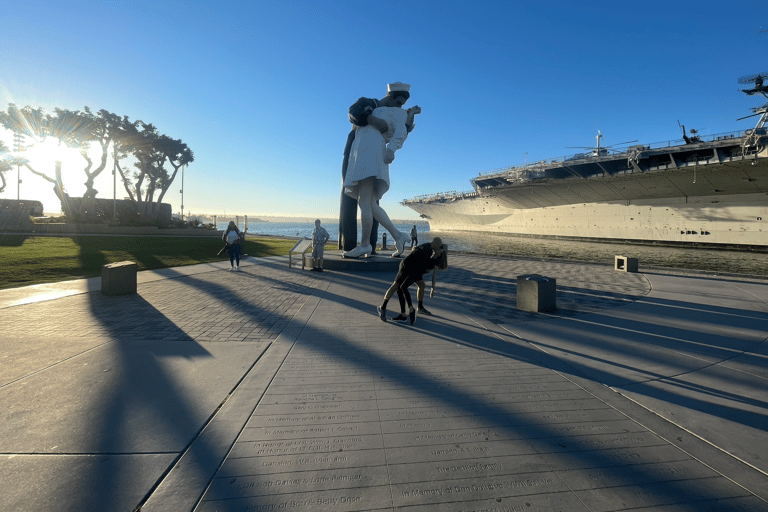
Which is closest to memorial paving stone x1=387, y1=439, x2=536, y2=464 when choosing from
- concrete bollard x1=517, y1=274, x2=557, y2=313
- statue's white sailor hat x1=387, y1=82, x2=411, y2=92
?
concrete bollard x1=517, y1=274, x2=557, y2=313

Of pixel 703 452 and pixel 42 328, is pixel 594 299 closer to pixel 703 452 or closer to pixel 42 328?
pixel 703 452

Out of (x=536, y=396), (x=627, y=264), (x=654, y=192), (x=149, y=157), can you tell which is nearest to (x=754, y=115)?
(x=654, y=192)

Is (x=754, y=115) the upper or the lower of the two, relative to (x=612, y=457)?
upper

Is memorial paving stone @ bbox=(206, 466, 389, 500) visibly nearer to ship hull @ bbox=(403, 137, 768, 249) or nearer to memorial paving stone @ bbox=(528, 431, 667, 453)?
memorial paving stone @ bbox=(528, 431, 667, 453)

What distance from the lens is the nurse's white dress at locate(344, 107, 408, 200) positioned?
12086 millimetres

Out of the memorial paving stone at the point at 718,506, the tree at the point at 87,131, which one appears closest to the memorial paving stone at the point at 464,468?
the memorial paving stone at the point at 718,506

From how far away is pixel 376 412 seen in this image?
3.00 meters

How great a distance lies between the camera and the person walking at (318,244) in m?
11.6

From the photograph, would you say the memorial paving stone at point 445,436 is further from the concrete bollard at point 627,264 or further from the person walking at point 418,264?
the concrete bollard at point 627,264

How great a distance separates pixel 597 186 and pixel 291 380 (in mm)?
48635

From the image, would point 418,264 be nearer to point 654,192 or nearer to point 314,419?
point 314,419

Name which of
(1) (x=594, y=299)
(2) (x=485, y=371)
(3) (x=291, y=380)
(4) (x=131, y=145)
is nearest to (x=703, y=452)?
(2) (x=485, y=371)

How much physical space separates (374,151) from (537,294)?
25.4 feet

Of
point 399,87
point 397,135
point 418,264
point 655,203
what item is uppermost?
point 399,87
